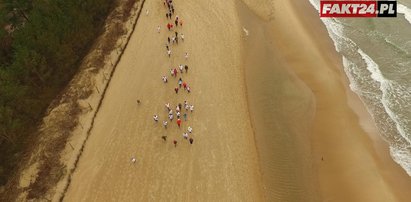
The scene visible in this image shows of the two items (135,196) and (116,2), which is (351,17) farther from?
(135,196)

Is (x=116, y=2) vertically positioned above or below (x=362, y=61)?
above

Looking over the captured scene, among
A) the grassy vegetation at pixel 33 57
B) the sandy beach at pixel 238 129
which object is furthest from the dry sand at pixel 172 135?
the grassy vegetation at pixel 33 57

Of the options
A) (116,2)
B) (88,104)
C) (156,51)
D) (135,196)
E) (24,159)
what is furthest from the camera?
(116,2)

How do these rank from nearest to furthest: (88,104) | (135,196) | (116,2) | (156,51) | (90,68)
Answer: (135,196), (88,104), (90,68), (156,51), (116,2)

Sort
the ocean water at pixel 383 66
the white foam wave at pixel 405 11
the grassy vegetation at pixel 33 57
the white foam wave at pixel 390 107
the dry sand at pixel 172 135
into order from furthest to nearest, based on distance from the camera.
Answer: the white foam wave at pixel 405 11, the ocean water at pixel 383 66, the white foam wave at pixel 390 107, the grassy vegetation at pixel 33 57, the dry sand at pixel 172 135

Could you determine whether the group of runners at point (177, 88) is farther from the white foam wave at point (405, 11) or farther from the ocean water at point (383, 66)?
the white foam wave at point (405, 11)

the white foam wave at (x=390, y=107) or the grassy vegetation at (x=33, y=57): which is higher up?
the grassy vegetation at (x=33, y=57)

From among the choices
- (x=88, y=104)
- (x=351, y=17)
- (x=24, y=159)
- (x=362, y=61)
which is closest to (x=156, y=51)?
(x=88, y=104)

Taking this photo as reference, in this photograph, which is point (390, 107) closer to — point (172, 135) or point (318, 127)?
point (318, 127)
